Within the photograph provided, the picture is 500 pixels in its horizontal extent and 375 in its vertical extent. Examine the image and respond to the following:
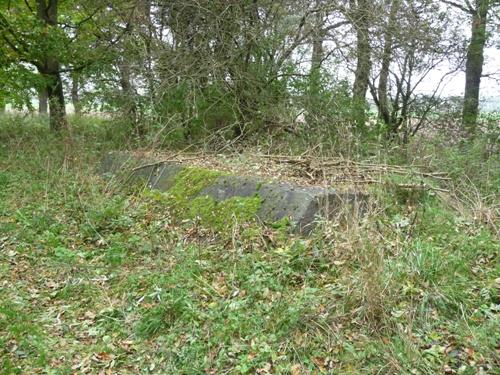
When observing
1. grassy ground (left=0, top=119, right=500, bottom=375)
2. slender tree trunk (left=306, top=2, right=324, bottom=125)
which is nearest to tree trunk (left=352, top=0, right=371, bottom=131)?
slender tree trunk (left=306, top=2, right=324, bottom=125)

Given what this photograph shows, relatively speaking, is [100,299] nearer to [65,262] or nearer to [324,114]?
[65,262]

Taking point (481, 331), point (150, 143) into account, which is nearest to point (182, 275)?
point (481, 331)

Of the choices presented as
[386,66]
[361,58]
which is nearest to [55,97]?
[361,58]

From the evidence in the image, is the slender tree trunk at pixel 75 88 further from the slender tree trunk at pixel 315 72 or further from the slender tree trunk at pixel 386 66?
the slender tree trunk at pixel 386 66

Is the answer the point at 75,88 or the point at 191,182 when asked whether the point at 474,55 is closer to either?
the point at 191,182

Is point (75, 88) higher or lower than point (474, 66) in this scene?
lower

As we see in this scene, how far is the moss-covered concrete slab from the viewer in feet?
16.5

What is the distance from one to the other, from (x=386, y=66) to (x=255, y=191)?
5927 mm

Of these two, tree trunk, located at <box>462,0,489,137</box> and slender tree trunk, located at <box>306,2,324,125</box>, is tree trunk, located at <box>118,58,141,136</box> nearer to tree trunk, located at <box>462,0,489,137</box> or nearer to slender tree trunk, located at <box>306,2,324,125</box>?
slender tree trunk, located at <box>306,2,324,125</box>

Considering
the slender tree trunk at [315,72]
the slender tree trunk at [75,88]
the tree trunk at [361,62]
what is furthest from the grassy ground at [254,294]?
the slender tree trunk at [75,88]

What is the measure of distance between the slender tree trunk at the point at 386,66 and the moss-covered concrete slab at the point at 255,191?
5.05 m

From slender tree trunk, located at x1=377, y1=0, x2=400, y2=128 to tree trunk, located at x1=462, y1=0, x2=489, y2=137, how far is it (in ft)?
6.07

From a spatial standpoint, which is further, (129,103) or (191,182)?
(129,103)

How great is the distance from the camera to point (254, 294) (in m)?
3.93
